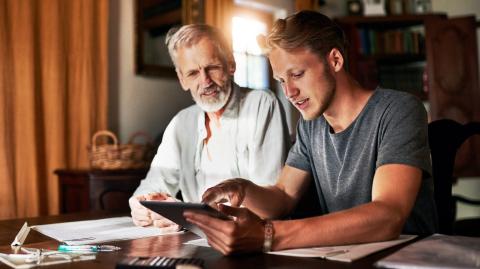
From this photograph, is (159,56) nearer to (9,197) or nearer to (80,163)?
(80,163)

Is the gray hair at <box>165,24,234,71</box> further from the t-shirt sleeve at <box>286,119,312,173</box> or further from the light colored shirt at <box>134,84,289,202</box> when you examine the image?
the t-shirt sleeve at <box>286,119,312,173</box>

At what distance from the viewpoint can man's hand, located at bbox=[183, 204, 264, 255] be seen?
3.17 feet

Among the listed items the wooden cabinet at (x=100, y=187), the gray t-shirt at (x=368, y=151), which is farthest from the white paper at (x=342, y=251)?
the wooden cabinet at (x=100, y=187)

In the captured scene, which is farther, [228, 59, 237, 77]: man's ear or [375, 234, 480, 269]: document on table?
[228, 59, 237, 77]: man's ear

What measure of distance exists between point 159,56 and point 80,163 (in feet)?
3.29

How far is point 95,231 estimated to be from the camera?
132 cm

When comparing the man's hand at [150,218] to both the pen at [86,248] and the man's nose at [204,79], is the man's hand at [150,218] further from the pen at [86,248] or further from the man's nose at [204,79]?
the man's nose at [204,79]

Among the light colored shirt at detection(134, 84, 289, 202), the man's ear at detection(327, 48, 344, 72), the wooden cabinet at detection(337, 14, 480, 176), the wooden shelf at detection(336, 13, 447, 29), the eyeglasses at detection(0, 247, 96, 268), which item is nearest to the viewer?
the eyeglasses at detection(0, 247, 96, 268)

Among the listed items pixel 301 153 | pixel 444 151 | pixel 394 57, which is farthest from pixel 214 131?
pixel 394 57

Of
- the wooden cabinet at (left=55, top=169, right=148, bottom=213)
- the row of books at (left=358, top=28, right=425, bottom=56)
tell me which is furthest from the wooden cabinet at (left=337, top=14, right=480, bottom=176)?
the wooden cabinet at (left=55, top=169, right=148, bottom=213)

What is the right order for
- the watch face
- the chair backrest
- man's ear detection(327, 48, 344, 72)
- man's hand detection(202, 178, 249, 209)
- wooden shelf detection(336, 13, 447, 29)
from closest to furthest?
man's hand detection(202, 178, 249, 209) → man's ear detection(327, 48, 344, 72) → the chair backrest → wooden shelf detection(336, 13, 447, 29) → the watch face

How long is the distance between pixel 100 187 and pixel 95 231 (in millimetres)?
1521

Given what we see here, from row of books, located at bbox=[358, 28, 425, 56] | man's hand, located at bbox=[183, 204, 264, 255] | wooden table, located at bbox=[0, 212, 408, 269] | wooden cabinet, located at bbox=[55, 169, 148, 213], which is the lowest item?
wooden cabinet, located at bbox=[55, 169, 148, 213]

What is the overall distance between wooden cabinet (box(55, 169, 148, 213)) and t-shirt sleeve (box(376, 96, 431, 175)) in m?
1.79
